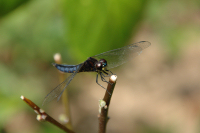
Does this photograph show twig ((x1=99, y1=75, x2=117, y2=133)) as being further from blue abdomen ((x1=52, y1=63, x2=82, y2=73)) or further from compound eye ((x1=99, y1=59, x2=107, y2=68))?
blue abdomen ((x1=52, y1=63, x2=82, y2=73))

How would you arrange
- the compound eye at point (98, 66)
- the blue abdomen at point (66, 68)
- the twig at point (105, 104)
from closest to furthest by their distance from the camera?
the twig at point (105, 104), the compound eye at point (98, 66), the blue abdomen at point (66, 68)

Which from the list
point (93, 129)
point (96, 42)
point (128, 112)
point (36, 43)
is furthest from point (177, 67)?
point (96, 42)

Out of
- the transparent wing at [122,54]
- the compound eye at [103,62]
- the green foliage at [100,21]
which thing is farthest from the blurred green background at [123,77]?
the green foliage at [100,21]

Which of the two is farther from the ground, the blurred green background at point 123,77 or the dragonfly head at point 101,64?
the blurred green background at point 123,77

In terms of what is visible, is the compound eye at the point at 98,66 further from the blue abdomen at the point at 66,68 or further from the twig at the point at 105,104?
the twig at the point at 105,104

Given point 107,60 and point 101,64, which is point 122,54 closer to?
point 107,60

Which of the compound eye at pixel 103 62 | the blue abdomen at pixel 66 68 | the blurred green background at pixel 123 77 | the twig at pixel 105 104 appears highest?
the blurred green background at pixel 123 77

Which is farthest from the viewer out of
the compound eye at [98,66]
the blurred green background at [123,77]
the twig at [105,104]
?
the blurred green background at [123,77]

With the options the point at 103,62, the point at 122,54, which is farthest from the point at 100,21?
the point at 122,54

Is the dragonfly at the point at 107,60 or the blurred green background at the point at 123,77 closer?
Result: the dragonfly at the point at 107,60
